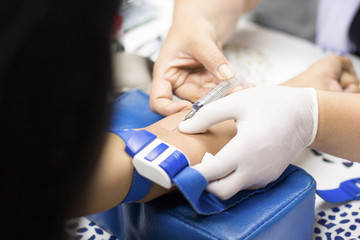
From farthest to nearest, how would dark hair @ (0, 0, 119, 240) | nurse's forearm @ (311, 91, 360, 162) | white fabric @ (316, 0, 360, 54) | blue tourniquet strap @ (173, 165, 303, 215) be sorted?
1. white fabric @ (316, 0, 360, 54)
2. nurse's forearm @ (311, 91, 360, 162)
3. blue tourniquet strap @ (173, 165, 303, 215)
4. dark hair @ (0, 0, 119, 240)

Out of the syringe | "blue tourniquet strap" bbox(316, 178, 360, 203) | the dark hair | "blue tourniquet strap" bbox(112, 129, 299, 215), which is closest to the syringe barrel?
the syringe

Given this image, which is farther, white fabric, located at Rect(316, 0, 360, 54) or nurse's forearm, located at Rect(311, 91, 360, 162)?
white fabric, located at Rect(316, 0, 360, 54)

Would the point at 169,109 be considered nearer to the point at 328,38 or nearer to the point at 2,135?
the point at 2,135

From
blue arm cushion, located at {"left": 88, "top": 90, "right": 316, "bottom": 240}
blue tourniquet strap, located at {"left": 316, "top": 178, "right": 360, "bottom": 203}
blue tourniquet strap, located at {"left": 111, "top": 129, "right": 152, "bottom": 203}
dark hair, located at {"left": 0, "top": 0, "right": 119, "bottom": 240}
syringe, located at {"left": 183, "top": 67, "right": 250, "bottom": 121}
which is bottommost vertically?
blue tourniquet strap, located at {"left": 316, "top": 178, "right": 360, "bottom": 203}

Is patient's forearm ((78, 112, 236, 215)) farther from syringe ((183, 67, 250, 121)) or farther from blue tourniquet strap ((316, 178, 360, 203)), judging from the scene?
blue tourniquet strap ((316, 178, 360, 203))

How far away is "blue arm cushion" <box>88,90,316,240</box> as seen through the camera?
0.62 m

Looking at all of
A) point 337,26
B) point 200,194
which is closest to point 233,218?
point 200,194

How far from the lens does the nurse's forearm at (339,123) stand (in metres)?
0.77

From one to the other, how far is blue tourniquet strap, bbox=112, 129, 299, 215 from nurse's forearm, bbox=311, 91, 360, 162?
0.17 meters

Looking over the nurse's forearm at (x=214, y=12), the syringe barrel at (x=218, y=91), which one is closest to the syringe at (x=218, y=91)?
the syringe barrel at (x=218, y=91)

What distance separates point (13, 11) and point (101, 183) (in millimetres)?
309

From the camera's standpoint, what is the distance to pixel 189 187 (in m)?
0.59

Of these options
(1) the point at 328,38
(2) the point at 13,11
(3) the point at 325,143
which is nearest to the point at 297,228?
(3) the point at 325,143

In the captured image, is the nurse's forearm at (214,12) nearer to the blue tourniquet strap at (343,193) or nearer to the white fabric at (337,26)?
the white fabric at (337,26)
